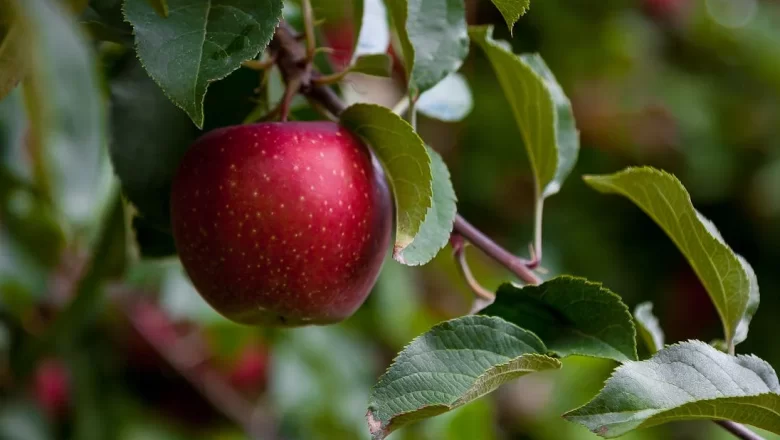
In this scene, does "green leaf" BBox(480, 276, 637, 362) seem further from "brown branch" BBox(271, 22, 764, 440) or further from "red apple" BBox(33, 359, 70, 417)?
"red apple" BBox(33, 359, 70, 417)

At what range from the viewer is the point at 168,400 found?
1.24m

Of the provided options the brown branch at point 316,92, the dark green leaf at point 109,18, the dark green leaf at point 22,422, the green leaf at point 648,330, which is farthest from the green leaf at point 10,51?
the dark green leaf at point 22,422

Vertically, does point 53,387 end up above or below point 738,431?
below

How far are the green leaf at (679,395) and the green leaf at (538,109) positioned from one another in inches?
8.7

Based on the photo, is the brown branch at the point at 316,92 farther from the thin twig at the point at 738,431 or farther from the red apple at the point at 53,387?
the red apple at the point at 53,387

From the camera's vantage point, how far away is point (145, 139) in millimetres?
552

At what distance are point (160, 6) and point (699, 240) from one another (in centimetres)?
32

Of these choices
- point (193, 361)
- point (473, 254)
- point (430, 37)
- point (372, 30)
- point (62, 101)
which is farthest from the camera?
point (473, 254)

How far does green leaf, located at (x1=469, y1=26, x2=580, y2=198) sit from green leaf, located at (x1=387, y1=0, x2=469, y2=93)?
2 cm

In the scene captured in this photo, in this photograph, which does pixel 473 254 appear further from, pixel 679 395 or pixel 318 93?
pixel 679 395

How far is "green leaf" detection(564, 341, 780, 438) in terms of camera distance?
0.38 meters

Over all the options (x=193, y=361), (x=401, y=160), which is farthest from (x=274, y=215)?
(x=193, y=361)

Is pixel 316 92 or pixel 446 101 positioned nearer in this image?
pixel 316 92

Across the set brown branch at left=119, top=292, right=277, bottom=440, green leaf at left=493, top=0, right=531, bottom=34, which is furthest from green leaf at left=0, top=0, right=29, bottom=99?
brown branch at left=119, top=292, right=277, bottom=440
